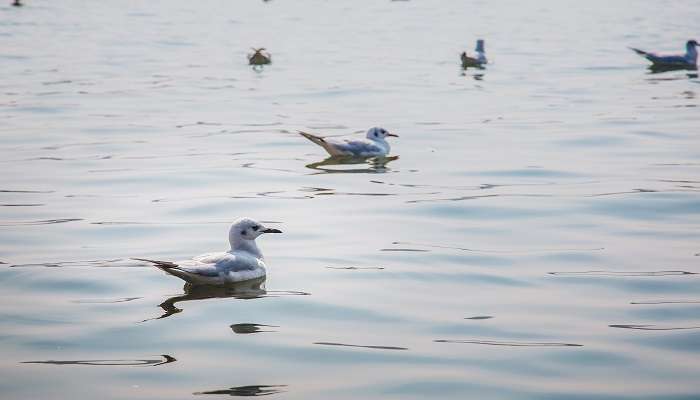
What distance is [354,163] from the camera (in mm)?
17453

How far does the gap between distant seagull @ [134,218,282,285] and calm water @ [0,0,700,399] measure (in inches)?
6.5

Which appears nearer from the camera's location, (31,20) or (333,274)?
(333,274)

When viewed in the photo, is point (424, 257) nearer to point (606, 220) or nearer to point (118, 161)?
point (606, 220)

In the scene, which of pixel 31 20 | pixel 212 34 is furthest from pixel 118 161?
pixel 31 20

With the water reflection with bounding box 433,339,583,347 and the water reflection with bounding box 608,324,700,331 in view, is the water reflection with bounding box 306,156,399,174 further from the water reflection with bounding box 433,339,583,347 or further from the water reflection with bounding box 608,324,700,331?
the water reflection with bounding box 433,339,583,347

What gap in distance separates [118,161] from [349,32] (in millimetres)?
27080

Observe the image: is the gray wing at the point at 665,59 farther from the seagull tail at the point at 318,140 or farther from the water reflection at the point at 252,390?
the water reflection at the point at 252,390

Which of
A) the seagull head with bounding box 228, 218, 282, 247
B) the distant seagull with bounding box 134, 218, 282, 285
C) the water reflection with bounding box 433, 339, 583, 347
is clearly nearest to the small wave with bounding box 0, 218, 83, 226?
the distant seagull with bounding box 134, 218, 282, 285

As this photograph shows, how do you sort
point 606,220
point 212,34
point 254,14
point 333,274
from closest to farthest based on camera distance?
point 333,274, point 606,220, point 212,34, point 254,14

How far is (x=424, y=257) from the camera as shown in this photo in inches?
441

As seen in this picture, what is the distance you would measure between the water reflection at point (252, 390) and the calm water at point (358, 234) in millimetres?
27

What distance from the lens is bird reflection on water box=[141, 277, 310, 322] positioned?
9820 mm

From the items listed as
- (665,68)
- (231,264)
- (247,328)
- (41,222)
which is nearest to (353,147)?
(41,222)

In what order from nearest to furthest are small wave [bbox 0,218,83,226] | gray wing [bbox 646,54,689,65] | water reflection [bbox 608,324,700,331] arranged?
water reflection [bbox 608,324,700,331] < small wave [bbox 0,218,83,226] < gray wing [bbox 646,54,689,65]
